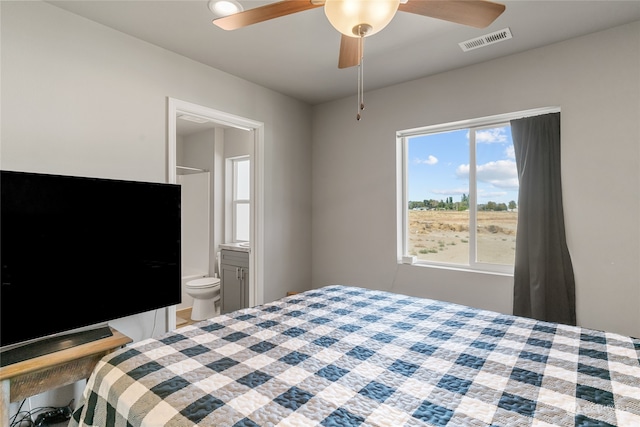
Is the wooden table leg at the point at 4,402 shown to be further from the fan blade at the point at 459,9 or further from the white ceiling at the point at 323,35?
the fan blade at the point at 459,9

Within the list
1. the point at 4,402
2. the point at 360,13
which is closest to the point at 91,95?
the point at 4,402

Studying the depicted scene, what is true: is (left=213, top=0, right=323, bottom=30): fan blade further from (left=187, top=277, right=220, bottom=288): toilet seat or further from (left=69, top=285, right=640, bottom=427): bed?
(left=187, top=277, right=220, bottom=288): toilet seat

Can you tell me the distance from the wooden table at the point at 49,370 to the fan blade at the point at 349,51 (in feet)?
6.84

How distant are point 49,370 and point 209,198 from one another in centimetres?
310

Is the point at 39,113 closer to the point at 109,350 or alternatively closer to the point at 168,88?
the point at 168,88

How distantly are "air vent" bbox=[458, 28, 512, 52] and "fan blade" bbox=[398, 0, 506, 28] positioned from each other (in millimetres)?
1029

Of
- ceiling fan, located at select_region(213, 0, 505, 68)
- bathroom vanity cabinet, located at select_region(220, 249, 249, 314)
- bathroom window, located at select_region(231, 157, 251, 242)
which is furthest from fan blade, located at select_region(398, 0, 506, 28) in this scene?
bathroom window, located at select_region(231, 157, 251, 242)

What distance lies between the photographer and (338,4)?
1191 mm

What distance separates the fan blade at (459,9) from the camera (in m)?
1.29

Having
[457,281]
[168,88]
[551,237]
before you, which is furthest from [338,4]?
[457,281]

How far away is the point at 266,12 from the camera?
139 cm

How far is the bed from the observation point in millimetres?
909

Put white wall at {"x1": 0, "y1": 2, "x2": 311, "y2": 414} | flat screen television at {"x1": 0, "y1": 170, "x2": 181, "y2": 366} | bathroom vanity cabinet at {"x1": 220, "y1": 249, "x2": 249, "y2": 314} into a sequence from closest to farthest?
flat screen television at {"x1": 0, "y1": 170, "x2": 181, "y2": 366}, white wall at {"x1": 0, "y1": 2, "x2": 311, "y2": 414}, bathroom vanity cabinet at {"x1": 220, "y1": 249, "x2": 249, "y2": 314}

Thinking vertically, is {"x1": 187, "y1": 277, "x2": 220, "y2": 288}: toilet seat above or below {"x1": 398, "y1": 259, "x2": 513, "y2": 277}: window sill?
below
